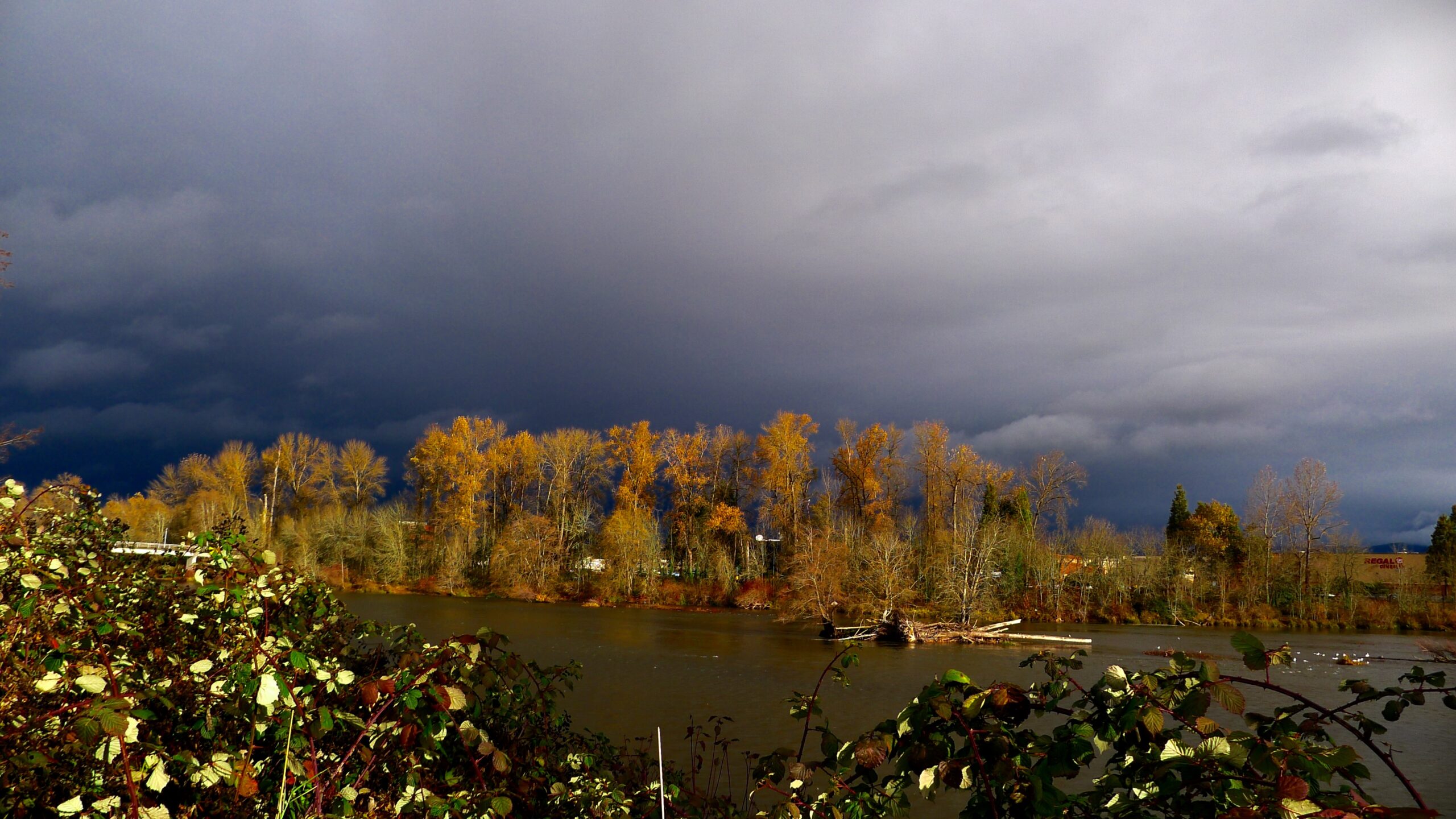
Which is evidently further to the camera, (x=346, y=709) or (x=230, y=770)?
(x=346, y=709)

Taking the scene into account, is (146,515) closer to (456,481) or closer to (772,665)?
(456,481)

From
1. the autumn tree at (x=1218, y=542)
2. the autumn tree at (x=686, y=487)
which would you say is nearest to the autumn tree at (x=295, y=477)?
the autumn tree at (x=686, y=487)

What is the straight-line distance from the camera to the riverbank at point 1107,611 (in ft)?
142

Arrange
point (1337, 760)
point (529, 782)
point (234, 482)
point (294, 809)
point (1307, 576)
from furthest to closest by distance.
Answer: point (234, 482) < point (1307, 576) < point (529, 782) < point (294, 809) < point (1337, 760)

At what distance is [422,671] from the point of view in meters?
2.63

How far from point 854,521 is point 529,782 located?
48.5 m

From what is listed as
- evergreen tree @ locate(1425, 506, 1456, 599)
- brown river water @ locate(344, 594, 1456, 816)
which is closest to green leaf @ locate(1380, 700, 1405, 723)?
brown river water @ locate(344, 594, 1456, 816)

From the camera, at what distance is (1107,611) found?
148ft

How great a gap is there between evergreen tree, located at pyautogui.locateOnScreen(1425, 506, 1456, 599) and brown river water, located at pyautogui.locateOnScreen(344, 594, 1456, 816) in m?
7.19

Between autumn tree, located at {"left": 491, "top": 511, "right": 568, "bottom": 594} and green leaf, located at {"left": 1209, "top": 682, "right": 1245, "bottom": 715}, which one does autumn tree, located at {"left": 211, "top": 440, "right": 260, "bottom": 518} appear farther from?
green leaf, located at {"left": 1209, "top": 682, "right": 1245, "bottom": 715}

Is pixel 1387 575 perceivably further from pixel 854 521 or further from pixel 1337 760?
pixel 1337 760

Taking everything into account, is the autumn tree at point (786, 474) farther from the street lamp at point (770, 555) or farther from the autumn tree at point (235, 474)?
the autumn tree at point (235, 474)

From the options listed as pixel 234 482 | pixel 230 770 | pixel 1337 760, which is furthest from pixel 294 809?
pixel 234 482

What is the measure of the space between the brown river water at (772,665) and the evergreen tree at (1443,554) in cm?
719
